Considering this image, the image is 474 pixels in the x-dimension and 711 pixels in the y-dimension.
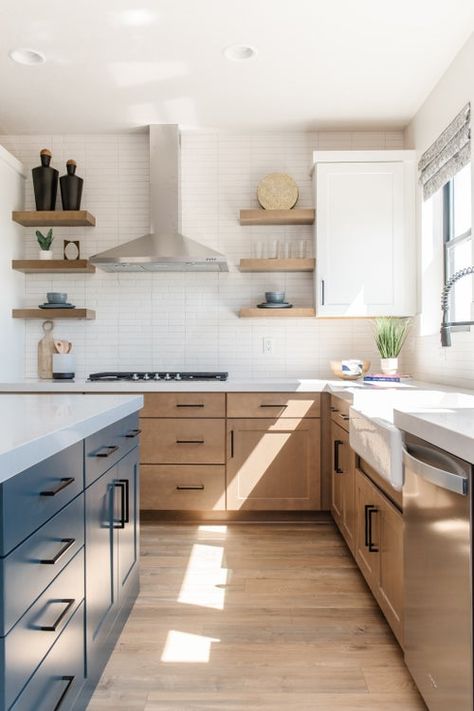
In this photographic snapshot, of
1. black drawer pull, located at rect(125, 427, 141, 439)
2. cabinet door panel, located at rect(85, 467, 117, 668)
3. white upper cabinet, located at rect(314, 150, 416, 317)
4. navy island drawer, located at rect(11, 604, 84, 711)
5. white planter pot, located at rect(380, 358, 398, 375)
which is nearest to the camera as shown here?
navy island drawer, located at rect(11, 604, 84, 711)

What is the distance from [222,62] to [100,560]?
2.64m

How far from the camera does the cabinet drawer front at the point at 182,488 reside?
3.53 metres

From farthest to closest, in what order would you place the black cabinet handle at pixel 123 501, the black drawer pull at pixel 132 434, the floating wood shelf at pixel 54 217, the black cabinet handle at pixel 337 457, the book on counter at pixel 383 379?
the floating wood shelf at pixel 54 217 → the book on counter at pixel 383 379 → the black cabinet handle at pixel 337 457 → the black drawer pull at pixel 132 434 → the black cabinet handle at pixel 123 501

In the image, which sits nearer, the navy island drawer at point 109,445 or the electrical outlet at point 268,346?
the navy island drawer at point 109,445

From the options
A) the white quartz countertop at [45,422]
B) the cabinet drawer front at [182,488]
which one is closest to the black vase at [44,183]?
the cabinet drawer front at [182,488]

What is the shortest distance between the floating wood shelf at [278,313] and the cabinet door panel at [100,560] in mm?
2104

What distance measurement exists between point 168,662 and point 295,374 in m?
2.41

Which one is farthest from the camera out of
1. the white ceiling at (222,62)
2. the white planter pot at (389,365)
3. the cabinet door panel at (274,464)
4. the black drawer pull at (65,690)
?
the white planter pot at (389,365)

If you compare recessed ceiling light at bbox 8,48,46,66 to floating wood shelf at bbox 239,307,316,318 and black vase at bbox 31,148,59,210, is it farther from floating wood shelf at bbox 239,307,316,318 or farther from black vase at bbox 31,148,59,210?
floating wood shelf at bbox 239,307,316,318

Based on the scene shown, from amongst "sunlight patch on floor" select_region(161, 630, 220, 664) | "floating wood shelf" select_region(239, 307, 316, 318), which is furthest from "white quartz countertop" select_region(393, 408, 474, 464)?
"floating wood shelf" select_region(239, 307, 316, 318)

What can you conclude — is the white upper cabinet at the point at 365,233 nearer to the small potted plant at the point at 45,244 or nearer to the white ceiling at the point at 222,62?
the white ceiling at the point at 222,62

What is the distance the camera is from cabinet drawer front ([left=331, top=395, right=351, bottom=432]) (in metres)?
2.90

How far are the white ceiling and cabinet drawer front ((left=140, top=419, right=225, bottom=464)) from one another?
6.59ft

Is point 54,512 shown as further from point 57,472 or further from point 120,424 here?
point 120,424
